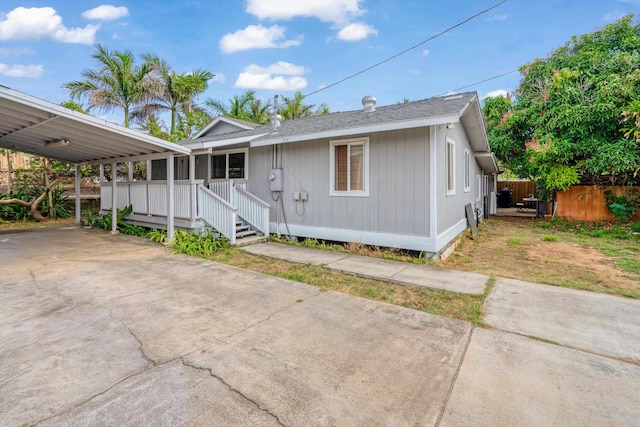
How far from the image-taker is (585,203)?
11.5m

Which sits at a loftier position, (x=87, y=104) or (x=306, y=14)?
(x=306, y=14)

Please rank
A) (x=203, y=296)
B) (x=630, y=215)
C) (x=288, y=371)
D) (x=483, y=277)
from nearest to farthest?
(x=288, y=371), (x=203, y=296), (x=483, y=277), (x=630, y=215)

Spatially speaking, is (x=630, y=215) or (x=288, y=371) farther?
(x=630, y=215)

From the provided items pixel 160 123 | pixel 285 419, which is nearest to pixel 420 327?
pixel 285 419

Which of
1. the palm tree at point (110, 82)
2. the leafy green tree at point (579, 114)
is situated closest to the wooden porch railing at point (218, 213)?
the palm tree at point (110, 82)

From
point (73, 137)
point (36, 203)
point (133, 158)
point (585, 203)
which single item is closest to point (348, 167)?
point (133, 158)

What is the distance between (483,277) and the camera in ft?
16.8

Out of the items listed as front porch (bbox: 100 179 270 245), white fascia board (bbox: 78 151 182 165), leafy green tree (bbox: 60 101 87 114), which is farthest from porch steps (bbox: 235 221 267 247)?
leafy green tree (bbox: 60 101 87 114)

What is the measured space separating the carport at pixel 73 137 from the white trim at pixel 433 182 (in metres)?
5.75

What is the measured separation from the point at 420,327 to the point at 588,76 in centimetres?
1252

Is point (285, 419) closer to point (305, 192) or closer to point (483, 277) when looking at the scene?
point (483, 277)

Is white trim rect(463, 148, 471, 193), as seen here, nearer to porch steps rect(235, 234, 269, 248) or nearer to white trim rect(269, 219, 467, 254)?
white trim rect(269, 219, 467, 254)

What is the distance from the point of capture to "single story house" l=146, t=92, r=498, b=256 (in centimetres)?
611

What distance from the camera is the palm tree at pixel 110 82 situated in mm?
14211
